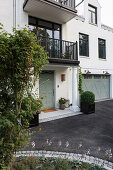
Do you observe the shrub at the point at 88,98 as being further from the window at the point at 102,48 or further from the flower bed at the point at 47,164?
the window at the point at 102,48

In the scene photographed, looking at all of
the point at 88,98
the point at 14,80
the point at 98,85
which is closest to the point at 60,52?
the point at 88,98

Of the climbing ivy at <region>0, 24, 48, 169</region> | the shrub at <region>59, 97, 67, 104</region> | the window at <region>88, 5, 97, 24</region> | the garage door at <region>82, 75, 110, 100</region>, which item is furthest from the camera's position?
the window at <region>88, 5, 97, 24</region>

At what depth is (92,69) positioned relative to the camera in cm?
1057

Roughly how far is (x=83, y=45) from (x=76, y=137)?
8.03m

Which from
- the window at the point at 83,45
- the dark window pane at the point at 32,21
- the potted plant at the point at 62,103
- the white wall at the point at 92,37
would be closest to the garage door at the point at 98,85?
the white wall at the point at 92,37

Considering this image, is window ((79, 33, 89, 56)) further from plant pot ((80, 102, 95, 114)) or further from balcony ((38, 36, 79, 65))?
plant pot ((80, 102, 95, 114))

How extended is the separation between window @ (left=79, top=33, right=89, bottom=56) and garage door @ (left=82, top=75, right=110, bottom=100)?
2.11 metres

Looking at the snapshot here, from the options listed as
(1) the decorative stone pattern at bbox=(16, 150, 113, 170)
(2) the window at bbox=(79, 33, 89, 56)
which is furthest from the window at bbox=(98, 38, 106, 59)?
(1) the decorative stone pattern at bbox=(16, 150, 113, 170)

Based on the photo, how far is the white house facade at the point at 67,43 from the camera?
681 cm

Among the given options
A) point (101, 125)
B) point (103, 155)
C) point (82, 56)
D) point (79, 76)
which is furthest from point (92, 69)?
point (103, 155)

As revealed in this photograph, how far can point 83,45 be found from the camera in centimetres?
1004

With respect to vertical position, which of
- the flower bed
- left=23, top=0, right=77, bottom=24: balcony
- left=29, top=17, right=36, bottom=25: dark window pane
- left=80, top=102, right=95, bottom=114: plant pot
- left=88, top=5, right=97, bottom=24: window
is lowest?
the flower bed

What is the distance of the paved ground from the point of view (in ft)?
11.5

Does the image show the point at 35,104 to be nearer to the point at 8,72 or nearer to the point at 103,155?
the point at 8,72
